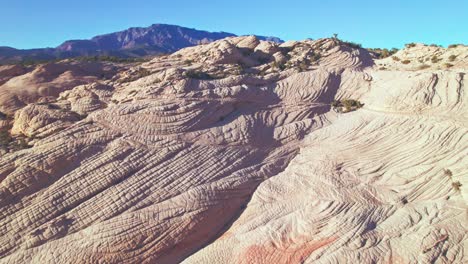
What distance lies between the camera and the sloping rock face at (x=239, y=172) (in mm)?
17469

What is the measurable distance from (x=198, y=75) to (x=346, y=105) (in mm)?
9008

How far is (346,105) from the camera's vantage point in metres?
26.5

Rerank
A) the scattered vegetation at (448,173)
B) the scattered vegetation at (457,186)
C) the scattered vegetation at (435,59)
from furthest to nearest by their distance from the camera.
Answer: the scattered vegetation at (435,59)
the scattered vegetation at (448,173)
the scattered vegetation at (457,186)

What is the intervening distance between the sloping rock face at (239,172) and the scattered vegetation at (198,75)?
13cm

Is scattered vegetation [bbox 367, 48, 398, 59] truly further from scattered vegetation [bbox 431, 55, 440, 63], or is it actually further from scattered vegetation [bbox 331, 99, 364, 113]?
scattered vegetation [bbox 331, 99, 364, 113]

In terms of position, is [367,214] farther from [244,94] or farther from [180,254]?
[244,94]

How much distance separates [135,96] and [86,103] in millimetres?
2619

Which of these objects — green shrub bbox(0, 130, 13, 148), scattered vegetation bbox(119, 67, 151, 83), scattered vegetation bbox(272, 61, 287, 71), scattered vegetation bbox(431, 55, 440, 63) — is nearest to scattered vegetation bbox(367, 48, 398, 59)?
scattered vegetation bbox(431, 55, 440, 63)

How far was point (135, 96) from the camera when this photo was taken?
2386cm

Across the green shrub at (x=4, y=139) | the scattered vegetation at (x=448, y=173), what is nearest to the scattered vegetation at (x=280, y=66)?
the scattered vegetation at (x=448, y=173)

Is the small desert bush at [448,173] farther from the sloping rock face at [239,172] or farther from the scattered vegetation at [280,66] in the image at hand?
the scattered vegetation at [280,66]

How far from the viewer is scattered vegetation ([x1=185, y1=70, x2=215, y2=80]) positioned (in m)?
26.3

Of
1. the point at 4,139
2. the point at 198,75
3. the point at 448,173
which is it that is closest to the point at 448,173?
the point at 448,173

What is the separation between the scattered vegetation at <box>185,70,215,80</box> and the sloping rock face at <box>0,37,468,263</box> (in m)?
0.13
